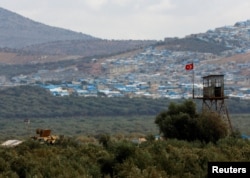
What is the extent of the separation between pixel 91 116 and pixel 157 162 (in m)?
76.2

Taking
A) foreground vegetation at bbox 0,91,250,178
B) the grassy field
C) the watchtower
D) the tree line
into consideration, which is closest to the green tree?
foreground vegetation at bbox 0,91,250,178

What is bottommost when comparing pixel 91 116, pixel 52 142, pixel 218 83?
pixel 91 116

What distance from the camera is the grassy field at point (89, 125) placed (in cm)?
7382

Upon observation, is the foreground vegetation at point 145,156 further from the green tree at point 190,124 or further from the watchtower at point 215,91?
the watchtower at point 215,91

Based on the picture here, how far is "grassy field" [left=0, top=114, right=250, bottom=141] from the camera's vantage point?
73.8m

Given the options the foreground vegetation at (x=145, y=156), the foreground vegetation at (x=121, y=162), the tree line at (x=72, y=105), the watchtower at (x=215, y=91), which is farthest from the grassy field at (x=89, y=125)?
the foreground vegetation at (x=121, y=162)

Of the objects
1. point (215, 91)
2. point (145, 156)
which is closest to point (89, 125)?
point (215, 91)

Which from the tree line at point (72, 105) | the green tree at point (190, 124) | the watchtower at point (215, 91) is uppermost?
the watchtower at point (215, 91)

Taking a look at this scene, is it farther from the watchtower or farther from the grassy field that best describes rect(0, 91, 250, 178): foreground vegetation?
the grassy field

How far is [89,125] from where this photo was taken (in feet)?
278

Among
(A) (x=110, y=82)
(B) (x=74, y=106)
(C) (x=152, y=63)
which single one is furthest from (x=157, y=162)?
(C) (x=152, y=63)

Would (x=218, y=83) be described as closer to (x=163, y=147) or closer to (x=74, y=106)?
(x=163, y=147)

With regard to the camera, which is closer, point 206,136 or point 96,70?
point 206,136

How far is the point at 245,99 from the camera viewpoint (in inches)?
4286
